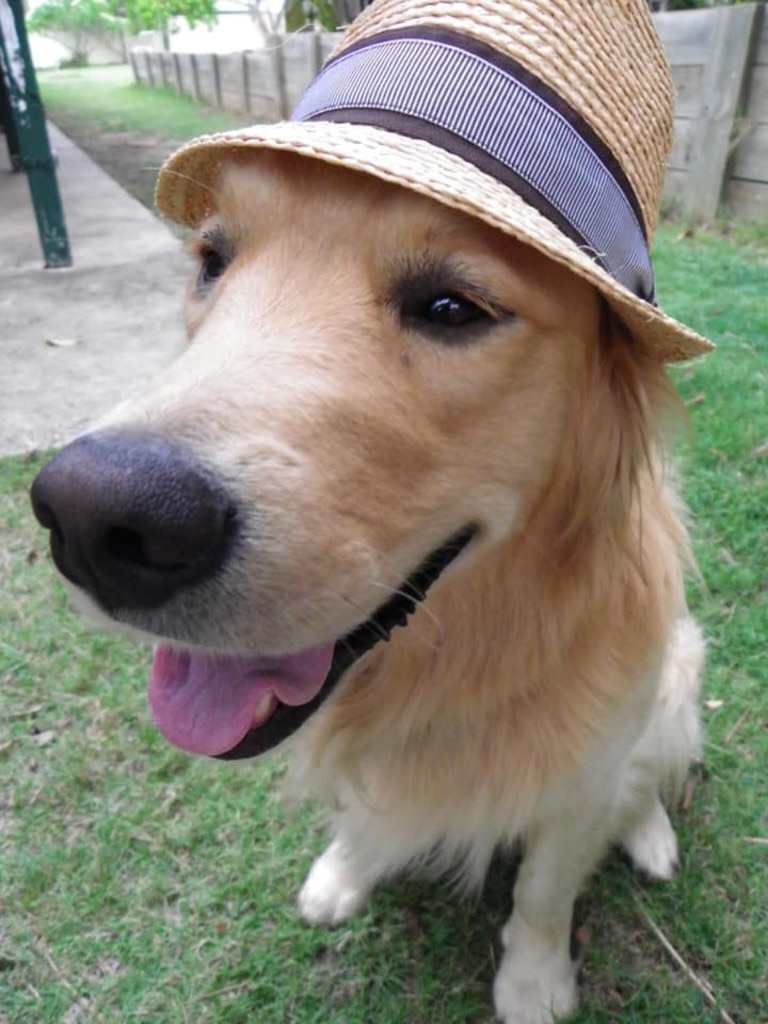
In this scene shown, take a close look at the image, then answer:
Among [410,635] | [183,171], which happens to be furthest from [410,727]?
[183,171]

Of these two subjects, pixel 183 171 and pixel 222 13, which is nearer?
pixel 183 171

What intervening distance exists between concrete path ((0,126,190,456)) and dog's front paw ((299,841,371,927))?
86.2 inches

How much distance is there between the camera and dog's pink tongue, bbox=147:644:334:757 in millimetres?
1486

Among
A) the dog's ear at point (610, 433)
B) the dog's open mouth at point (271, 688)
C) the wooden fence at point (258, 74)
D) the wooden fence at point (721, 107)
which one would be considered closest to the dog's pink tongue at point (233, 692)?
the dog's open mouth at point (271, 688)

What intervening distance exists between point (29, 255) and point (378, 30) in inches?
242

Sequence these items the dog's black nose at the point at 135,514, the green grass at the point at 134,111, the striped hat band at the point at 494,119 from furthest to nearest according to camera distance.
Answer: the green grass at the point at 134,111
the striped hat band at the point at 494,119
the dog's black nose at the point at 135,514

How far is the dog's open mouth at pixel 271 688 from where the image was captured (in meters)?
1.49

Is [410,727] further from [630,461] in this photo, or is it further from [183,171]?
[183,171]

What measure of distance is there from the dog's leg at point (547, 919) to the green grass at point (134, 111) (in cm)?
1266

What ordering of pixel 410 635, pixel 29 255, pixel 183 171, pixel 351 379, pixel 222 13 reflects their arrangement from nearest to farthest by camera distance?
pixel 351 379 < pixel 183 171 < pixel 410 635 < pixel 29 255 < pixel 222 13

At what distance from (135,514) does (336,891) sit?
1599 mm

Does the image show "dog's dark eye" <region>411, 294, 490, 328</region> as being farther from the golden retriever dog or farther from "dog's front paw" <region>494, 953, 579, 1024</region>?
"dog's front paw" <region>494, 953, 579, 1024</region>

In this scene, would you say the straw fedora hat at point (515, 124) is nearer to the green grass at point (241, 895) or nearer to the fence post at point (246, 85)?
the green grass at point (241, 895)

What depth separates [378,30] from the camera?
147cm
